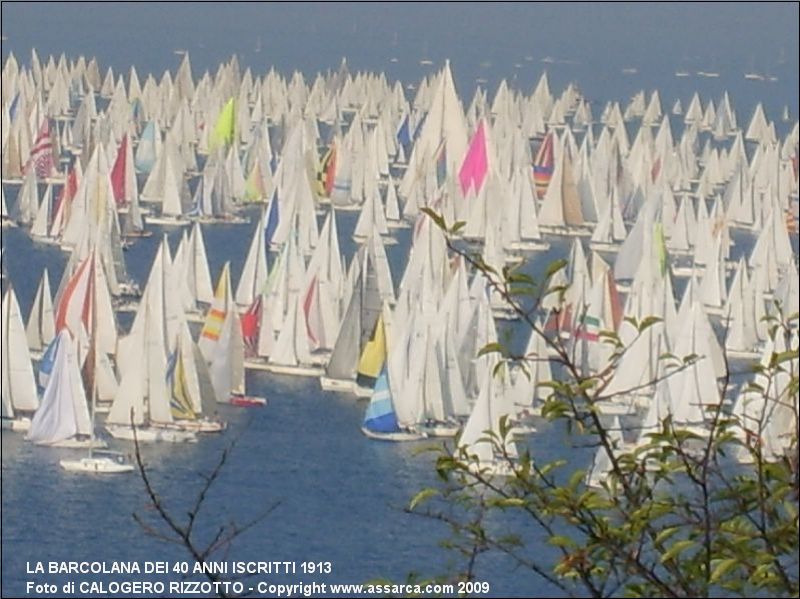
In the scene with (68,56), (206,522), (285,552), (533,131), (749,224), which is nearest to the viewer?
(285,552)

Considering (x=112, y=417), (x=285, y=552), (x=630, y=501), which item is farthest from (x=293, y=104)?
(x=630, y=501)

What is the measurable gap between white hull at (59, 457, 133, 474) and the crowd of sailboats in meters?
0.02

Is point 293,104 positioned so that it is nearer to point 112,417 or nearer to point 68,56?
point 68,56

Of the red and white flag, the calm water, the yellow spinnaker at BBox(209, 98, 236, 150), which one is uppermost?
the yellow spinnaker at BBox(209, 98, 236, 150)

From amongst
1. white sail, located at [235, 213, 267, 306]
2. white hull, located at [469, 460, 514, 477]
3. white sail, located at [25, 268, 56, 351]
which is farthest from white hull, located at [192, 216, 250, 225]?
white hull, located at [469, 460, 514, 477]

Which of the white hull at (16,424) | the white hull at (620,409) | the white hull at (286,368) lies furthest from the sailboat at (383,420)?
the white hull at (16,424)

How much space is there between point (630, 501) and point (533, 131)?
51213mm

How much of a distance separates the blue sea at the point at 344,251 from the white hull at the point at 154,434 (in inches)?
5.8

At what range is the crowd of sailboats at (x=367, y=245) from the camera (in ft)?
78.7

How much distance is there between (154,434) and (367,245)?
6.22 metres

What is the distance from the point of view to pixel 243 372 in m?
26.1

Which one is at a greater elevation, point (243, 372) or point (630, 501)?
point (630, 501)

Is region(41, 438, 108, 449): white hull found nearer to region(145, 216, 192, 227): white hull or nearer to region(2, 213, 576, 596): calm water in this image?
region(2, 213, 576, 596): calm water

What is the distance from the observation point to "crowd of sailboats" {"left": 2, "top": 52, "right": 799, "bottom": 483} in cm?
Answer: 2400
